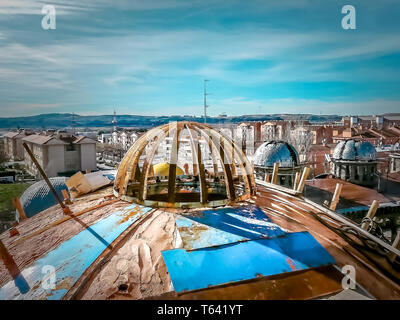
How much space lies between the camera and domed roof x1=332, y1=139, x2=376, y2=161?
2768cm

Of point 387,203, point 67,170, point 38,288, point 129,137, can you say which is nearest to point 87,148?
point 67,170

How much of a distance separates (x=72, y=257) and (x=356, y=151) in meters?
28.7

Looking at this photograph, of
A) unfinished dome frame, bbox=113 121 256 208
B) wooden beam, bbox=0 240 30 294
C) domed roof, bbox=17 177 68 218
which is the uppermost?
unfinished dome frame, bbox=113 121 256 208

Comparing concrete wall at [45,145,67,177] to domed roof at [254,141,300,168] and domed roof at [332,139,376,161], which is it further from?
domed roof at [332,139,376,161]

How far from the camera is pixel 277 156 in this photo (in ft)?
80.4

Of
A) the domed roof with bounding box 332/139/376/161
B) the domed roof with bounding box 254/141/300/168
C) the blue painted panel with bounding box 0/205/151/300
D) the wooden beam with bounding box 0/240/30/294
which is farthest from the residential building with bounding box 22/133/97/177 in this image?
the blue painted panel with bounding box 0/205/151/300

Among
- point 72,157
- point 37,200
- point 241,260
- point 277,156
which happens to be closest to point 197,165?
point 241,260

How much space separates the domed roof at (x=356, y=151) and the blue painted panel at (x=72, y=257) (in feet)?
87.0

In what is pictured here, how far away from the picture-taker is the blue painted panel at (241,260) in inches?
189

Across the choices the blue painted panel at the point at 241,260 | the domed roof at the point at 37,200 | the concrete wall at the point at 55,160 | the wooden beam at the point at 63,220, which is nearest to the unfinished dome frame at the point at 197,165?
the wooden beam at the point at 63,220

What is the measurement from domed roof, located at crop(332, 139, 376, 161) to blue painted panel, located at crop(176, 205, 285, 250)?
81.8 feet

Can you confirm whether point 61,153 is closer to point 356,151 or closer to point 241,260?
point 356,151

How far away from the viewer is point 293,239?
593 centimetres

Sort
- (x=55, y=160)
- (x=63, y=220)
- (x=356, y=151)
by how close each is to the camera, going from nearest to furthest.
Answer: (x=63, y=220)
(x=356, y=151)
(x=55, y=160)
